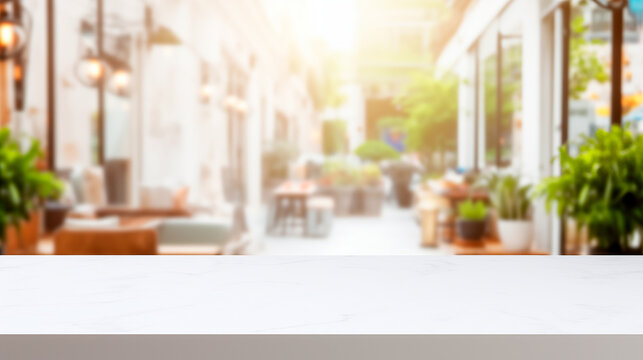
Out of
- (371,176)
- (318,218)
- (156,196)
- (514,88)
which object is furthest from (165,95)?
(514,88)

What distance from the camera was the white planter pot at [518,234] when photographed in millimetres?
5934

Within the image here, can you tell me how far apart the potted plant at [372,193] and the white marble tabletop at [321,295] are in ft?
35.7

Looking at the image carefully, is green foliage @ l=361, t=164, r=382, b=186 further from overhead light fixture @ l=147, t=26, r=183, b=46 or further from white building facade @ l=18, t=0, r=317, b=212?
overhead light fixture @ l=147, t=26, r=183, b=46

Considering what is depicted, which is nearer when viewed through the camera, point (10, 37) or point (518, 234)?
point (10, 37)

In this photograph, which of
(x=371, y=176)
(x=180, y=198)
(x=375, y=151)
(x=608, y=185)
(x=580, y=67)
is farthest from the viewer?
(x=375, y=151)

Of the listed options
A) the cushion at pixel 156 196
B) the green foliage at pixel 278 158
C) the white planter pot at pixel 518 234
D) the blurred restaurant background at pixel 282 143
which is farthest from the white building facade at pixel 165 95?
the white planter pot at pixel 518 234

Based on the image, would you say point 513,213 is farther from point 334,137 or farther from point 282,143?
point 334,137

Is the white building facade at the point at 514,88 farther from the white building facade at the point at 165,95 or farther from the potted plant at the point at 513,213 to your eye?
the white building facade at the point at 165,95

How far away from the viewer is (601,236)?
3436 mm

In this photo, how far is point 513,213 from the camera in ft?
20.2

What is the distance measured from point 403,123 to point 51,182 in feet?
32.0

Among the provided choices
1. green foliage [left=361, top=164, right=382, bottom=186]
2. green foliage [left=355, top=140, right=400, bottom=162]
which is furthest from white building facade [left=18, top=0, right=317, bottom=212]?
green foliage [left=355, top=140, right=400, bottom=162]

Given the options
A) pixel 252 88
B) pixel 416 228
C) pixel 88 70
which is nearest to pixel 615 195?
pixel 88 70

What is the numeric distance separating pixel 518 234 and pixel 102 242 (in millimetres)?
4024
